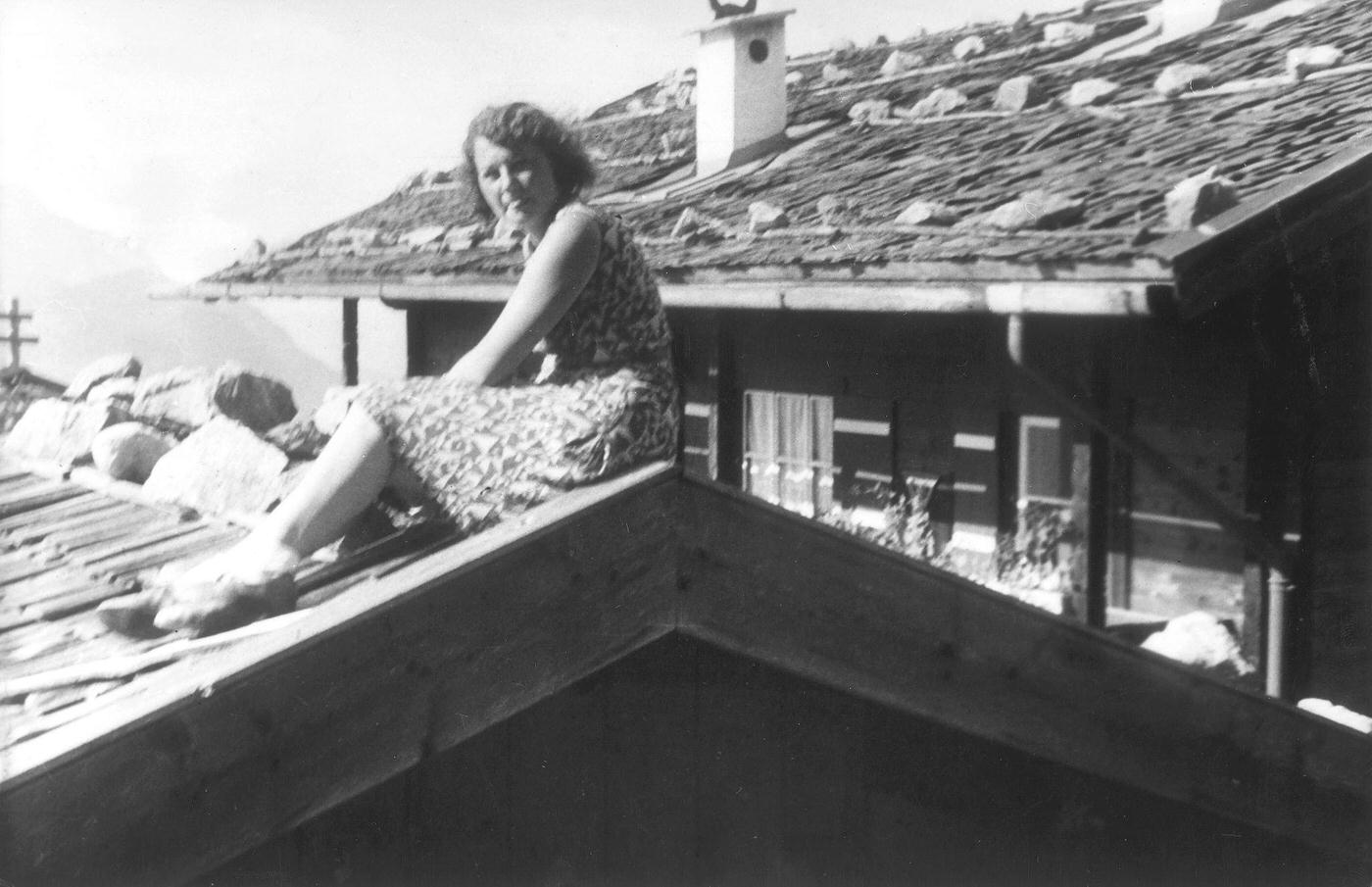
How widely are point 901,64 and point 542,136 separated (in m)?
6.83

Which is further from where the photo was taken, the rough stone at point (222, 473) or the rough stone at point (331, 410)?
the rough stone at point (331, 410)

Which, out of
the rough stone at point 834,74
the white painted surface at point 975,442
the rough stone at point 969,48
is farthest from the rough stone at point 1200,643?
the rough stone at point 834,74

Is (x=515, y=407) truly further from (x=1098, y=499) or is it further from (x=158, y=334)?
(x=158, y=334)

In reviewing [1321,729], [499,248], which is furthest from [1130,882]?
[499,248]

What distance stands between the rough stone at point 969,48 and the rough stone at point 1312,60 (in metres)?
2.84

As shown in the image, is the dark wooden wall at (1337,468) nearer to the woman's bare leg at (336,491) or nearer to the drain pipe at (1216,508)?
the drain pipe at (1216,508)

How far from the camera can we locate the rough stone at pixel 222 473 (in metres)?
3.00

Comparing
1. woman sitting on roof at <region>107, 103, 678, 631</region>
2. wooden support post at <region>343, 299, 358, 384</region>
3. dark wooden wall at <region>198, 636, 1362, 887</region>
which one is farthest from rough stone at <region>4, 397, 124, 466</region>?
wooden support post at <region>343, 299, 358, 384</region>

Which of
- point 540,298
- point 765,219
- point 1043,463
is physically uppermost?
point 765,219

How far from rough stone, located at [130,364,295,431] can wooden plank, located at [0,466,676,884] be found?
2.84m

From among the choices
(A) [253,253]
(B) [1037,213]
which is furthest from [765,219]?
(A) [253,253]

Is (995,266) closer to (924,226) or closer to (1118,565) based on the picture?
(924,226)

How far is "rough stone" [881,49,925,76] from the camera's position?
28.4 ft

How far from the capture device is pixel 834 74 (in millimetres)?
9297
